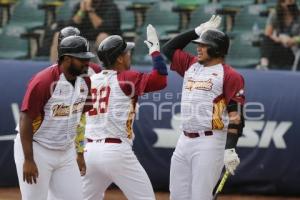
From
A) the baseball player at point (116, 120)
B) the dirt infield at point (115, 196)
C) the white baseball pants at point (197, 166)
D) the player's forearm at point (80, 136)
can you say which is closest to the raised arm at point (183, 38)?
the baseball player at point (116, 120)

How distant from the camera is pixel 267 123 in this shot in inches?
348

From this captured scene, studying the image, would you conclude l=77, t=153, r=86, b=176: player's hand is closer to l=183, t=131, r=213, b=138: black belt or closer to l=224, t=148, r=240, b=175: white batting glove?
l=183, t=131, r=213, b=138: black belt

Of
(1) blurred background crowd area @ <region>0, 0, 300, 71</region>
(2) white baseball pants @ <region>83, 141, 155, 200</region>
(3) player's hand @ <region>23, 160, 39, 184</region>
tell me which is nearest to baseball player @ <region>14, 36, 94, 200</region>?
(3) player's hand @ <region>23, 160, 39, 184</region>

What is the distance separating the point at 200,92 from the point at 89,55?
1.02 metres

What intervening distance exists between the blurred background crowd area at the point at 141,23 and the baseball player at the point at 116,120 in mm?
4539

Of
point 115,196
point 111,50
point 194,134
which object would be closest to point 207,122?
point 194,134

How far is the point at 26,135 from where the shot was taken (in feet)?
18.2

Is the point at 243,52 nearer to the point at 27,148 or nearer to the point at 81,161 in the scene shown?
the point at 81,161

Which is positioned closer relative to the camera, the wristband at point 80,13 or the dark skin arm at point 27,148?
the dark skin arm at point 27,148

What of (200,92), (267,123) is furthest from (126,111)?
(267,123)

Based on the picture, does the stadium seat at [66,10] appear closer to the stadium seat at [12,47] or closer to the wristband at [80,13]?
the wristband at [80,13]

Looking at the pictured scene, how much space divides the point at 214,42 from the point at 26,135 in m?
1.76

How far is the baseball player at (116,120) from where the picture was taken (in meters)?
6.15

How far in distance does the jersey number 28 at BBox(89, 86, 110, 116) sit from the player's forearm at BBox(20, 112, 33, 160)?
2.69ft
